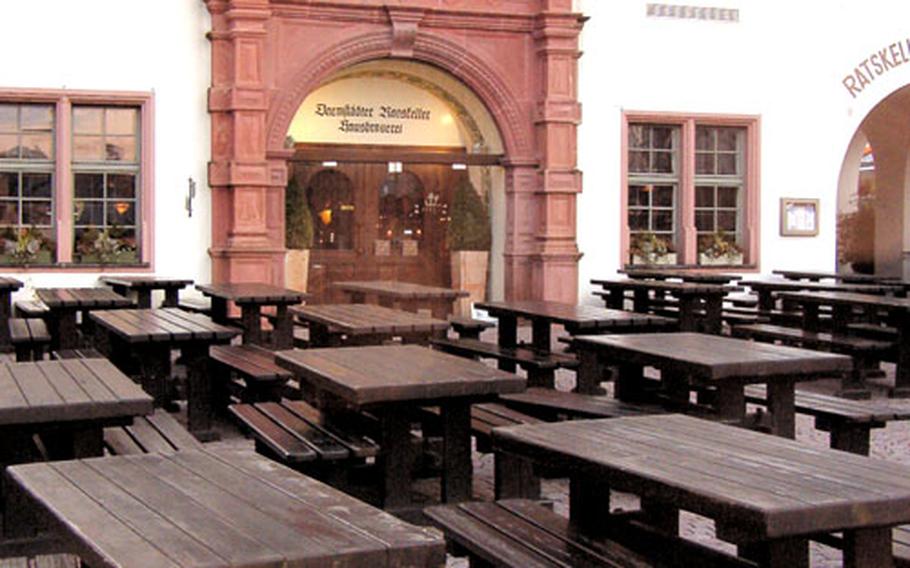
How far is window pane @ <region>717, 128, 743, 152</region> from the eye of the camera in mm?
17953

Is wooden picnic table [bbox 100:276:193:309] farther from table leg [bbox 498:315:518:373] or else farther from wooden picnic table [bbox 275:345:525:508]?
wooden picnic table [bbox 275:345:525:508]

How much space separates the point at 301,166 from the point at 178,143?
2.06 meters

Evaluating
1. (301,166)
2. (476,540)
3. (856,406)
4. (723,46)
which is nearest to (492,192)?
(301,166)

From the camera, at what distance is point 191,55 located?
15305mm

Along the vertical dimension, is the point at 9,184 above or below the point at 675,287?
above

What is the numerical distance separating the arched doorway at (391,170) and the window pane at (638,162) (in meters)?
1.85

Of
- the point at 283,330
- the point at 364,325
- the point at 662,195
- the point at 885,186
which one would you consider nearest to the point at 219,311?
the point at 283,330

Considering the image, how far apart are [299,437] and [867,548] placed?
3.20 metres

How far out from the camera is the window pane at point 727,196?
1803 centimetres

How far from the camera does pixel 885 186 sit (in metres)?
21.8

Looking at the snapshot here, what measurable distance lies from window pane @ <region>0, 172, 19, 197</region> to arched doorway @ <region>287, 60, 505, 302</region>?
3.45m

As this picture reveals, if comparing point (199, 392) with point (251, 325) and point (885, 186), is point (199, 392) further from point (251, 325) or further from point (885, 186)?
point (885, 186)

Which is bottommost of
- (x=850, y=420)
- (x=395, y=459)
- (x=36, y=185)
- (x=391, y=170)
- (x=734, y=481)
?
(x=395, y=459)

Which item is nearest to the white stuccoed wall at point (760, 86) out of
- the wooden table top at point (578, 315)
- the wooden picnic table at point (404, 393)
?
the wooden table top at point (578, 315)
